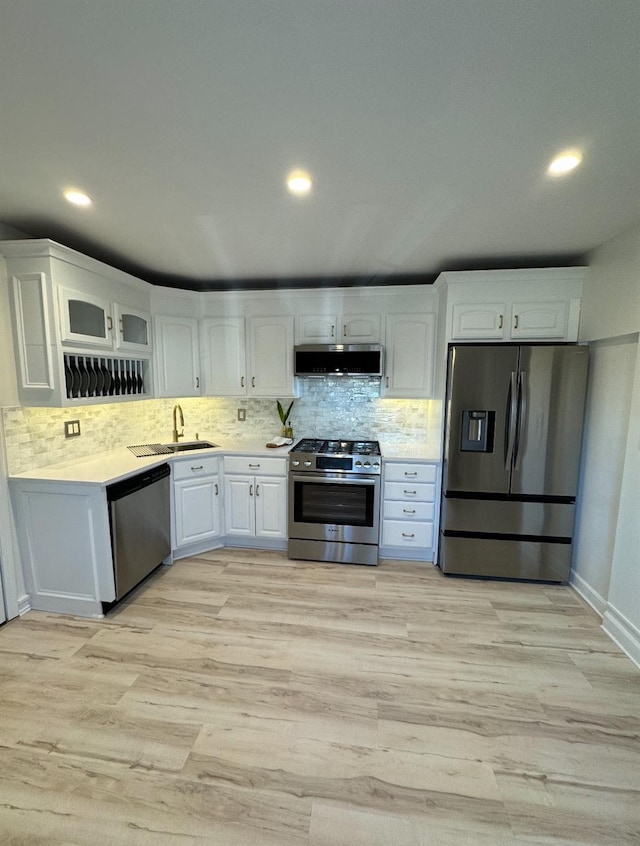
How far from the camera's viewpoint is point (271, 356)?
3.36 metres

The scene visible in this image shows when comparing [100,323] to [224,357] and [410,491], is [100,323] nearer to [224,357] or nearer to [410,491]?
[224,357]

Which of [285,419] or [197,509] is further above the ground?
[285,419]

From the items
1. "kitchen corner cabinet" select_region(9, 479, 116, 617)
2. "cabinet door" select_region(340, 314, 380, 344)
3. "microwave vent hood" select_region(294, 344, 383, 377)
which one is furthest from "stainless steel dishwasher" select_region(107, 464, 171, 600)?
"cabinet door" select_region(340, 314, 380, 344)

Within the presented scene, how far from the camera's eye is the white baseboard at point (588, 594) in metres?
2.41

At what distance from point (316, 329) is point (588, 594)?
2.99 m

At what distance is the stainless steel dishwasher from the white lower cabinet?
1.84 meters

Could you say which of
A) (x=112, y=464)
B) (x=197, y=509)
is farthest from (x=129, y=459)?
(x=197, y=509)

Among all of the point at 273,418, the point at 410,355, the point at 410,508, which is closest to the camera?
the point at 410,508

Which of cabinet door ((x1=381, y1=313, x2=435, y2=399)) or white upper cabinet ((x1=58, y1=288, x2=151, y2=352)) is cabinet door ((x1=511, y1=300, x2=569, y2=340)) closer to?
cabinet door ((x1=381, y1=313, x2=435, y2=399))

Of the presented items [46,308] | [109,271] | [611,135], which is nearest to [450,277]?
[611,135]

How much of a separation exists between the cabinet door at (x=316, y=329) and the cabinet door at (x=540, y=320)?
1472 mm

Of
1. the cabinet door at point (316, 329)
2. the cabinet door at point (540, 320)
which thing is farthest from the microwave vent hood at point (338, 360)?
the cabinet door at point (540, 320)

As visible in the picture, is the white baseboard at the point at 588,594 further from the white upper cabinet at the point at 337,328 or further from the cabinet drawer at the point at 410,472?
the white upper cabinet at the point at 337,328

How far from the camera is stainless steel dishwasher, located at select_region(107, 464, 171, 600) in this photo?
7.72ft
